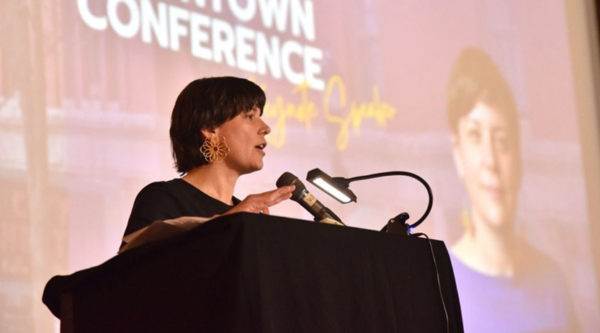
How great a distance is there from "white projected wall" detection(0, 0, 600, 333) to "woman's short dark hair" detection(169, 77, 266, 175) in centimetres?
60

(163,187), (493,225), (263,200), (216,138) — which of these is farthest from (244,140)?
(493,225)

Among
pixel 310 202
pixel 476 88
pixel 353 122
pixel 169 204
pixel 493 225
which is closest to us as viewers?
pixel 310 202

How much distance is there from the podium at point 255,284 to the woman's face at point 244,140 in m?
0.71

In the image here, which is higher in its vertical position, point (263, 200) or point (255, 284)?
point (263, 200)

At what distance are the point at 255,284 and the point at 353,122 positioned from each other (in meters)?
2.50

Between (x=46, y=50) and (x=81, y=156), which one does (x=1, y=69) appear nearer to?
(x=46, y=50)

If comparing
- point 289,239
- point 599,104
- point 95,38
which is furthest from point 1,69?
point 599,104

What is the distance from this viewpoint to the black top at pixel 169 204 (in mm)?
2463

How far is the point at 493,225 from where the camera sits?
456 centimetres

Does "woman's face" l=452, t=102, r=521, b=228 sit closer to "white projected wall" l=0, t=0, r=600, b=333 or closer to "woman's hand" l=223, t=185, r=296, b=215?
"white projected wall" l=0, t=0, r=600, b=333

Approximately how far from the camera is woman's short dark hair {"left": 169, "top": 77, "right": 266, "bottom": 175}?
8.89ft

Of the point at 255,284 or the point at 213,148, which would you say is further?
the point at 213,148

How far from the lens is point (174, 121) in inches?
110

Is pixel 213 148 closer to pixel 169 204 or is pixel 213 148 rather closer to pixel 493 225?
pixel 169 204
